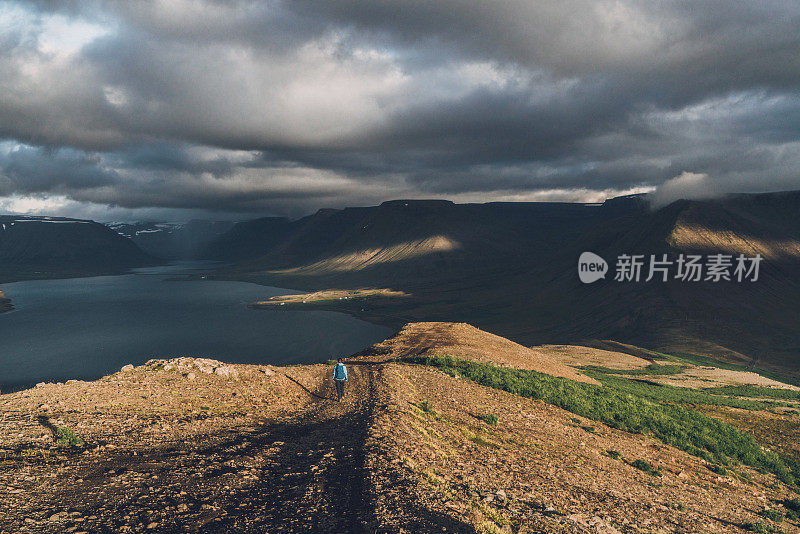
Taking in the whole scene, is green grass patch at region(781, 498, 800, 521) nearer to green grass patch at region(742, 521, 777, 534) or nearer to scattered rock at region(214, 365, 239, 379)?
green grass patch at region(742, 521, 777, 534)

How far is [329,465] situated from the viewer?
39.8 feet

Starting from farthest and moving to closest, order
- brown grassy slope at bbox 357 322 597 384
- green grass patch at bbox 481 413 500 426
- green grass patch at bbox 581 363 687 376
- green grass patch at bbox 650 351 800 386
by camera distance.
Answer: green grass patch at bbox 650 351 800 386 < green grass patch at bbox 581 363 687 376 < brown grassy slope at bbox 357 322 597 384 < green grass patch at bbox 481 413 500 426

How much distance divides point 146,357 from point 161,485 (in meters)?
149

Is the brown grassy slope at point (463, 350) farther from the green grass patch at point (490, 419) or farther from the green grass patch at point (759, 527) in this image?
the green grass patch at point (759, 527)

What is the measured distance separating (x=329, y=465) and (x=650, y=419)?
22.8 m

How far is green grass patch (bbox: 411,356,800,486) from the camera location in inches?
902

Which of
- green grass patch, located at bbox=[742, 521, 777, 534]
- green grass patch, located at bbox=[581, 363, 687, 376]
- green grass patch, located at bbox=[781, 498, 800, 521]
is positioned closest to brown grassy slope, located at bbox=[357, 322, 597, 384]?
green grass patch, located at bbox=[781, 498, 800, 521]

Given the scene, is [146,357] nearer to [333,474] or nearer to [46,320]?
[46,320]

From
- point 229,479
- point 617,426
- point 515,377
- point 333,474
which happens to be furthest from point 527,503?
point 515,377

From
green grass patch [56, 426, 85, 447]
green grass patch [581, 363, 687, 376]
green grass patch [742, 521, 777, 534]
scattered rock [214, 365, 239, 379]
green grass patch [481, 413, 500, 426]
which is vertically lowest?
green grass patch [581, 363, 687, 376]

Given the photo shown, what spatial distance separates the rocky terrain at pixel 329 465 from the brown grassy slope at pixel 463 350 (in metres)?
12.3

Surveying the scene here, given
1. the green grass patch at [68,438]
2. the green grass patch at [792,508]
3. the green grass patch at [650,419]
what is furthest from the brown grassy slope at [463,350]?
the green grass patch at [68,438]

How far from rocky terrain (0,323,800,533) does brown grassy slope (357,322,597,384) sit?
1233 cm

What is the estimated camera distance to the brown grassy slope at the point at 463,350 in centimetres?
3803
